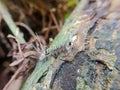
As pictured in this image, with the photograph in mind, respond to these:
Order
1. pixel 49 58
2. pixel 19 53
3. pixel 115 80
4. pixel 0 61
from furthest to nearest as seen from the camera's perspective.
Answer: pixel 0 61 < pixel 19 53 < pixel 49 58 < pixel 115 80

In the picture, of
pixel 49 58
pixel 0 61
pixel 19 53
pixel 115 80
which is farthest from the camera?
pixel 0 61

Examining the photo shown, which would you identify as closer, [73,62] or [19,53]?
[73,62]

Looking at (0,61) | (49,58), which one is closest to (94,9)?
(49,58)

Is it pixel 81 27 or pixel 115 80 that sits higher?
pixel 81 27

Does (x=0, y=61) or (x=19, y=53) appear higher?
(x=19, y=53)

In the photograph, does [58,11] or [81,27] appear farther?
[58,11]

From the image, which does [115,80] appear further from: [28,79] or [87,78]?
[28,79]

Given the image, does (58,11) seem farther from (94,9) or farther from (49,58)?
(49,58)

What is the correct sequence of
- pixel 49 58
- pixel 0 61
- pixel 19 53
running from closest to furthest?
pixel 49 58, pixel 19 53, pixel 0 61

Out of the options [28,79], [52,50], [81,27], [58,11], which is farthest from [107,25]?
[58,11]
